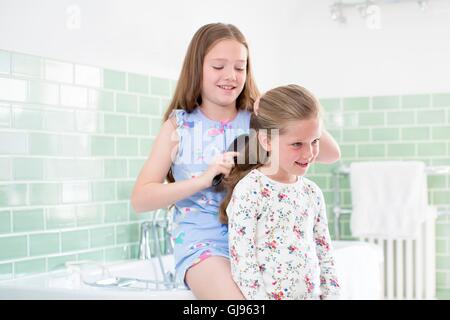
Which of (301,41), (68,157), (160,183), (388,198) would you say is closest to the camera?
(160,183)

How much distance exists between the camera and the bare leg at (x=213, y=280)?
1.86 meters

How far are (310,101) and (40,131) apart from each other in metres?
1.21

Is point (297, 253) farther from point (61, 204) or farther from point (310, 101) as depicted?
point (61, 204)

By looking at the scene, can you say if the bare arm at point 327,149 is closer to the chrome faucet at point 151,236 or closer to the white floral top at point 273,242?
the white floral top at point 273,242

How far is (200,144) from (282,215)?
366 millimetres

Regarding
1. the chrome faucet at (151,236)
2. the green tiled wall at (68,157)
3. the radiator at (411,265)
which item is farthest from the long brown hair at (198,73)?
the radiator at (411,265)

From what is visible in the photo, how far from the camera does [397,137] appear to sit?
4008 millimetres

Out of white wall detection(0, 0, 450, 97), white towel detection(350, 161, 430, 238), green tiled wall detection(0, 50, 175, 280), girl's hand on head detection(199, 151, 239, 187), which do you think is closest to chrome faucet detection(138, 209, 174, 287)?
green tiled wall detection(0, 50, 175, 280)

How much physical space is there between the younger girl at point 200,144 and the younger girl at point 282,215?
13cm

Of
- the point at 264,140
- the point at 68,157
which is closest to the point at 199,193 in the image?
the point at 264,140

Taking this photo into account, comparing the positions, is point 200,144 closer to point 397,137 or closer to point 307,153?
point 307,153

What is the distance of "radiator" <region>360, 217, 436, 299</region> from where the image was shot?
3.85 metres

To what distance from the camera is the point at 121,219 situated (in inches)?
126

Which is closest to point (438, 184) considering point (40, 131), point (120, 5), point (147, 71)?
point (147, 71)
